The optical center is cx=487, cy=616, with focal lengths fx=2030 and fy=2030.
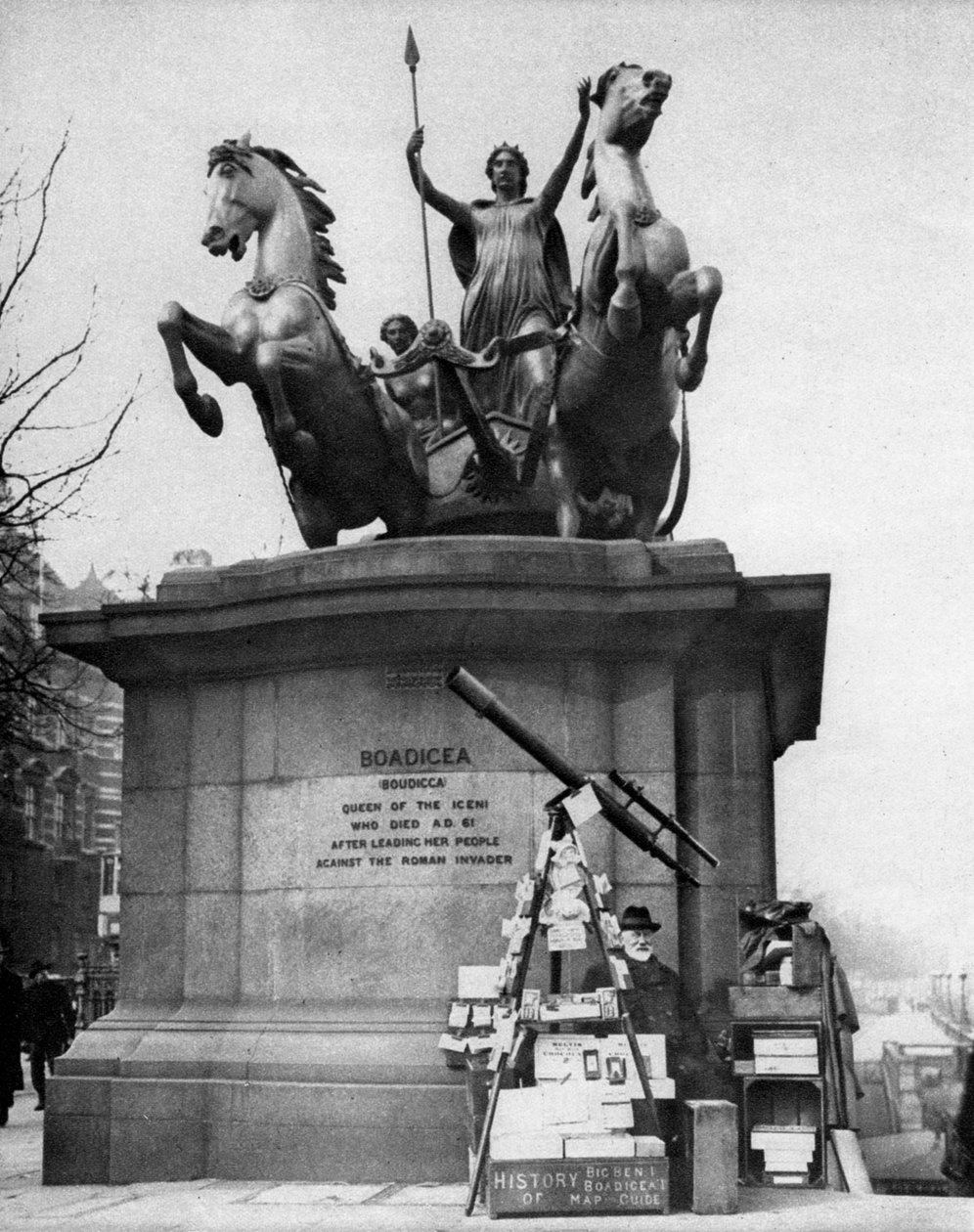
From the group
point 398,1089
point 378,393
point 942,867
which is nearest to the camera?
point 398,1089

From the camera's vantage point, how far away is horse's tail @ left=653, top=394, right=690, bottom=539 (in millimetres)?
17109

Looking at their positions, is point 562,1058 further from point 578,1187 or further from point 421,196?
point 421,196

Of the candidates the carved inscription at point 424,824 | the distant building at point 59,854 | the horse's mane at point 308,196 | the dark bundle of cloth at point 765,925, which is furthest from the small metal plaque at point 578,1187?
the distant building at point 59,854

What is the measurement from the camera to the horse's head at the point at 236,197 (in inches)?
641

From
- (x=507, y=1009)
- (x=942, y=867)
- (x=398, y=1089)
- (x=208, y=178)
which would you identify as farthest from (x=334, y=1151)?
(x=942, y=867)

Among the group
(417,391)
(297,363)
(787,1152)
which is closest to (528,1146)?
(787,1152)

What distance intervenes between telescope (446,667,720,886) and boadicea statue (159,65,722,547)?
9.78 ft

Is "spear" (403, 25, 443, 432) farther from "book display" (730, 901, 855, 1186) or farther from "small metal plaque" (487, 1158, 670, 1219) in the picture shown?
"small metal plaque" (487, 1158, 670, 1219)

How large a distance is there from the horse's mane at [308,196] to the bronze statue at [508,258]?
1.07m

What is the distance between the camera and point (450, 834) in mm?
14062

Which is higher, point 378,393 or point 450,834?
point 378,393

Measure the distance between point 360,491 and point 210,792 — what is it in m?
2.97

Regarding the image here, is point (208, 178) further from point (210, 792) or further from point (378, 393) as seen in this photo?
point (210, 792)

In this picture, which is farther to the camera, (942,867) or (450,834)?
(942,867)
